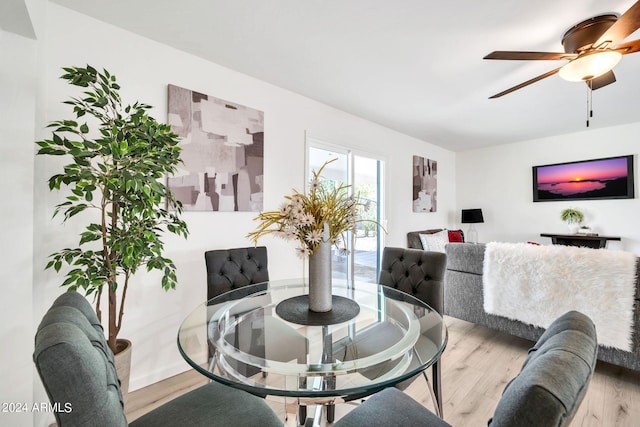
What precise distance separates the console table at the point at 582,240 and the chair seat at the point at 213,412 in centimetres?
529

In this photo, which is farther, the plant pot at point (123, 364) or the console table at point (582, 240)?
the console table at point (582, 240)

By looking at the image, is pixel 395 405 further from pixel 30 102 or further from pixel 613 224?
pixel 613 224

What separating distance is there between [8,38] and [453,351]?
3.70 meters

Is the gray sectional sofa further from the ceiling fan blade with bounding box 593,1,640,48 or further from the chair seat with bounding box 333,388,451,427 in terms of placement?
the chair seat with bounding box 333,388,451,427

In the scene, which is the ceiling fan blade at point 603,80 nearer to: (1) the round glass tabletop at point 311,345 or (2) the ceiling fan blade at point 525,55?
(2) the ceiling fan blade at point 525,55

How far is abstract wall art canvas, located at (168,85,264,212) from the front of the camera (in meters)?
2.22

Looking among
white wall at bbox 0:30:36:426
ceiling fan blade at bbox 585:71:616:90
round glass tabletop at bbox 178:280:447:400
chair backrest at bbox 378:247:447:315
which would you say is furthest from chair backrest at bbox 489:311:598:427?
ceiling fan blade at bbox 585:71:616:90

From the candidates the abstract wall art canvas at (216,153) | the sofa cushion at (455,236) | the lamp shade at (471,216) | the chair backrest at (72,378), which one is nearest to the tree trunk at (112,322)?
the abstract wall art canvas at (216,153)

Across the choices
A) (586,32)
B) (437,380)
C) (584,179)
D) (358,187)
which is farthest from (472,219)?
(437,380)

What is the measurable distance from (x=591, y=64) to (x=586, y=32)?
0.21 meters

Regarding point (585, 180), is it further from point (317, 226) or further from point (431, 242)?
point (317, 226)

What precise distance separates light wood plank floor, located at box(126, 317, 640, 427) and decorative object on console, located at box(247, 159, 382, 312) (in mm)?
729

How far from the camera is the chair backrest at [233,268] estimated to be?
192cm

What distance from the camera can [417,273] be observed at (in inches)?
74.5
